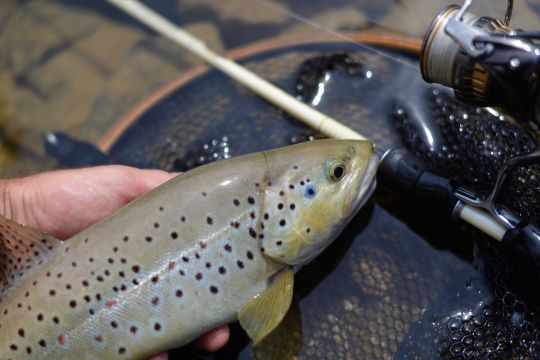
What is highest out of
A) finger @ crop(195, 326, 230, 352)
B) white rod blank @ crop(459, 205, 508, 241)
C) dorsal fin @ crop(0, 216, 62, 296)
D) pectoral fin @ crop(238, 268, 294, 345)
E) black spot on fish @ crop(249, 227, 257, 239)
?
dorsal fin @ crop(0, 216, 62, 296)

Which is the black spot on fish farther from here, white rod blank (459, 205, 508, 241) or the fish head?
white rod blank (459, 205, 508, 241)

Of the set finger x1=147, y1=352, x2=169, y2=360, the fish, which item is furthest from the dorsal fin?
finger x1=147, y1=352, x2=169, y2=360

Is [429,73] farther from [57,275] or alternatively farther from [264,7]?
[264,7]

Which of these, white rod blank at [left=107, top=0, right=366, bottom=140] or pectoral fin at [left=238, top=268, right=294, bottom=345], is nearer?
pectoral fin at [left=238, top=268, right=294, bottom=345]

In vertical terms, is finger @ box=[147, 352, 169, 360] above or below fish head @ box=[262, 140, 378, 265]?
below

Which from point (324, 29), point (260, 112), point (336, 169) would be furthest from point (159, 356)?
point (324, 29)

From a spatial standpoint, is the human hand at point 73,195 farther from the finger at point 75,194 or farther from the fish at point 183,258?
the fish at point 183,258

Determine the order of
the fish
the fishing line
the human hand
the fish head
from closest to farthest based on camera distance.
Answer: the fish
the fish head
the human hand
the fishing line
